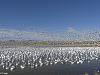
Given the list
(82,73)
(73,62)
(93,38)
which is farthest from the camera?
(93,38)

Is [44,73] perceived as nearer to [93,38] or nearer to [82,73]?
[82,73]

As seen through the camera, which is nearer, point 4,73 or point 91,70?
point 4,73

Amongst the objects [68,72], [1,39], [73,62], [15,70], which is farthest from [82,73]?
[1,39]

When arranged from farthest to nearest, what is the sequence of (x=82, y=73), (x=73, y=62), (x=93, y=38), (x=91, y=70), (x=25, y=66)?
1. (x=93, y=38)
2. (x=73, y=62)
3. (x=25, y=66)
4. (x=91, y=70)
5. (x=82, y=73)

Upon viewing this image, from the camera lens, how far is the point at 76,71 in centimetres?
3694

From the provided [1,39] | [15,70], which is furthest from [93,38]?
[15,70]

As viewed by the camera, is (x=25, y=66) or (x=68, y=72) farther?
(x=25, y=66)

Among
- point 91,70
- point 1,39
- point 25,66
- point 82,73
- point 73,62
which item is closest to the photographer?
point 82,73

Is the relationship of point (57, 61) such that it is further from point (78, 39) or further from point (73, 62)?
point (78, 39)

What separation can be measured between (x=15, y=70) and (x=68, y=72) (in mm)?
5948

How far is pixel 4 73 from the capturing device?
3559cm

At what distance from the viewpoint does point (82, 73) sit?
35.4 meters

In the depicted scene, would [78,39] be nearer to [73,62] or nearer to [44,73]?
[73,62]

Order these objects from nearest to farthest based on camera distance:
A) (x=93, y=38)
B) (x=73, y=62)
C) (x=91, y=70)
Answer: (x=91, y=70)
(x=73, y=62)
(x=93, y=38)
